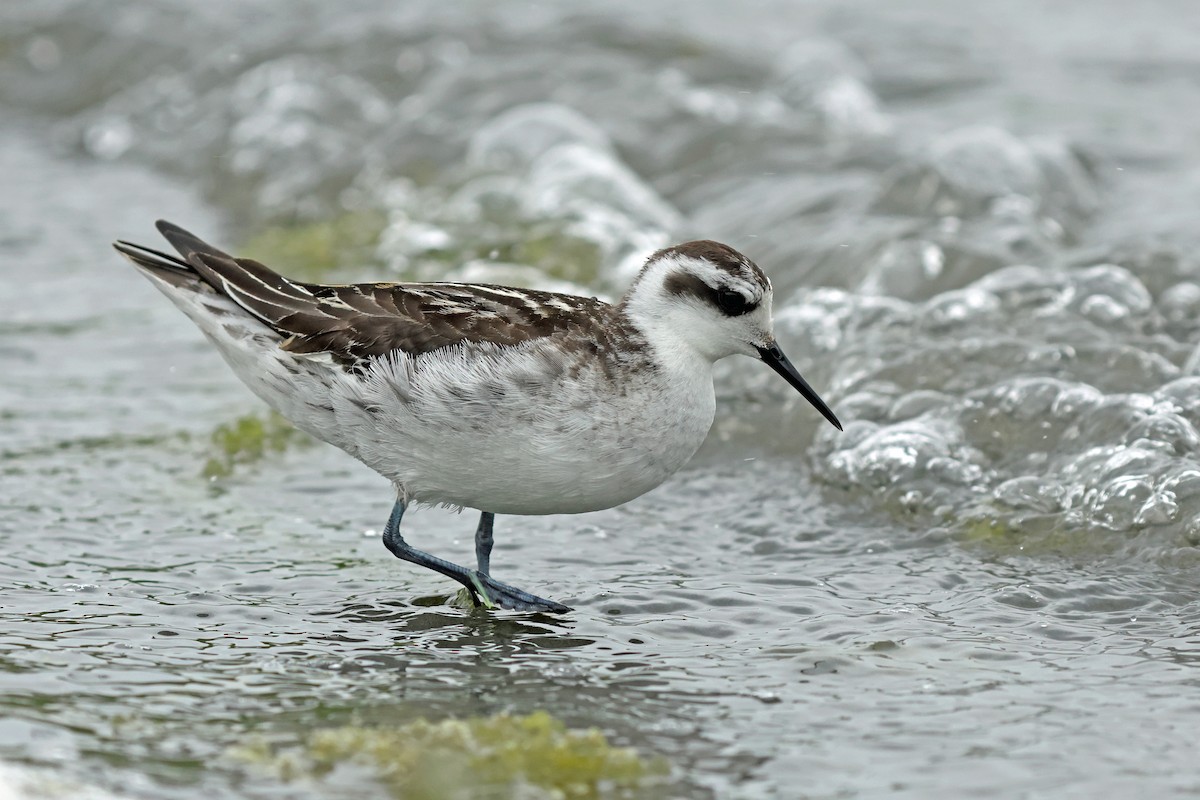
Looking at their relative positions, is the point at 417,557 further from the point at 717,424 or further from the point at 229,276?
the point at 717,424

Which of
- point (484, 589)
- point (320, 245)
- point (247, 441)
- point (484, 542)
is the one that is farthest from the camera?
point (320, 245)

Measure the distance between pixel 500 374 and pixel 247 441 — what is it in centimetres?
305

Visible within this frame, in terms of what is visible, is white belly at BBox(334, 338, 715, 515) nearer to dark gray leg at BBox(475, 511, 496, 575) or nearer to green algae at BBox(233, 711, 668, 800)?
dark gray leg at BBox(475, 511, 496, 575)

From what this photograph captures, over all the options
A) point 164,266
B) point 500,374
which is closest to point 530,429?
point 500,374

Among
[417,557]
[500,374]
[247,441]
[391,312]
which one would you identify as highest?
[391,312]

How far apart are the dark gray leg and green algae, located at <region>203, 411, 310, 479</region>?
6.91 ft

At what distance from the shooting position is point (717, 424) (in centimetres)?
904

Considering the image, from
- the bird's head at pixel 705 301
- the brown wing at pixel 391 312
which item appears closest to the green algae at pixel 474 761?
the brown wing at pixel 391 312

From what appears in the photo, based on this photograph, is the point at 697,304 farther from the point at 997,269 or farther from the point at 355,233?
the point at 355,233

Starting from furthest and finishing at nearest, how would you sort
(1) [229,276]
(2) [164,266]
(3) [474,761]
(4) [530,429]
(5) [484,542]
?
(2) [164,266] → (1) [229,276] → (5) [484,542] → (4) [530,429] → (3) [474,761]

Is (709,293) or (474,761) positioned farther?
(709,293)

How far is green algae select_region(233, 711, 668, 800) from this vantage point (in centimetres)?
480

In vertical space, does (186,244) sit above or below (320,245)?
below

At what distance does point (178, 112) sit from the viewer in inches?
637
